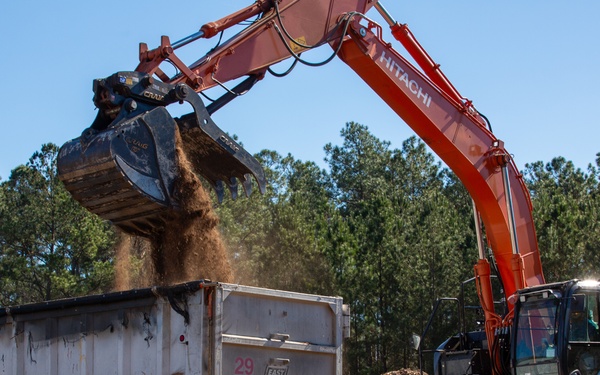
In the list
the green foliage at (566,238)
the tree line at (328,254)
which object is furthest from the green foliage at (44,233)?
the green foliage at (566,238)

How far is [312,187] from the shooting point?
5762 centimetres

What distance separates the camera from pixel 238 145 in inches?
411

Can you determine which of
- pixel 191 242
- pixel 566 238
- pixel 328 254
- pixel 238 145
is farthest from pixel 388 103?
pixel 328 254

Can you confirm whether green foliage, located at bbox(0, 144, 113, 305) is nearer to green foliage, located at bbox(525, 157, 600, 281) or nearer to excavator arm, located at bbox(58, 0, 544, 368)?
green foliage, located at bbox(525, 157, 600, 281)

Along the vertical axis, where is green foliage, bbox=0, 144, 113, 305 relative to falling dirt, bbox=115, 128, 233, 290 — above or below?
above

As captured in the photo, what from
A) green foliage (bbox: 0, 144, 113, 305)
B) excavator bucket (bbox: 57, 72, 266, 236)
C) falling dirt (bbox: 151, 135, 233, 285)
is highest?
green foliage (bbox: 0, 144, 113, 305)

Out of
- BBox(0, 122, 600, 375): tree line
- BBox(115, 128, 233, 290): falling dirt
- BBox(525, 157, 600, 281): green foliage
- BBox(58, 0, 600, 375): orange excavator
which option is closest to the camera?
BBox(58, 0, 600, 375): orange excavator

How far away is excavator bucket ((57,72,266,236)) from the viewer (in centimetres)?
951

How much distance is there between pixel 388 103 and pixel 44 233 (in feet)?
69.5

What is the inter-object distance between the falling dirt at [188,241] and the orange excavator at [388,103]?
130 mm

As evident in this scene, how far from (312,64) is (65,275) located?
20056 millimetres

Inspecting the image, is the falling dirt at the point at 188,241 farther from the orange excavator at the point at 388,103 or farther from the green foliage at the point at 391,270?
the green foliage at the point at 391,270

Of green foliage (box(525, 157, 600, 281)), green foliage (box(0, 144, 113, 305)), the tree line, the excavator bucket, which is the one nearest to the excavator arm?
the excavator bucket

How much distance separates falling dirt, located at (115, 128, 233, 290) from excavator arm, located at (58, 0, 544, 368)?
128mm
